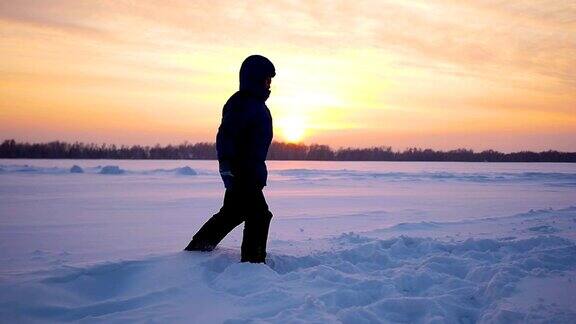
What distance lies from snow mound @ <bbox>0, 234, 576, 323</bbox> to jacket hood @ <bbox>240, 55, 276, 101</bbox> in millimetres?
1394

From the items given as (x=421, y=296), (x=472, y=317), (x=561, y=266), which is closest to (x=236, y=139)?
(x=421, y=296)

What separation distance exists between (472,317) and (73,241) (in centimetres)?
410

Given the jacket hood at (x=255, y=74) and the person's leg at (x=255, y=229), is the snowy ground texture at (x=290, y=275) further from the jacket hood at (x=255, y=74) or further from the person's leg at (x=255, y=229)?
the jacket hood at (x=255, y=74)

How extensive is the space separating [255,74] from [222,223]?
129 centimetres

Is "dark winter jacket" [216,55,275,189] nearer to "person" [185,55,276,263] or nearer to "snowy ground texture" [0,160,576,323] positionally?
"person" [185,55,276,263]

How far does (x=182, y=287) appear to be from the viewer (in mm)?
3070

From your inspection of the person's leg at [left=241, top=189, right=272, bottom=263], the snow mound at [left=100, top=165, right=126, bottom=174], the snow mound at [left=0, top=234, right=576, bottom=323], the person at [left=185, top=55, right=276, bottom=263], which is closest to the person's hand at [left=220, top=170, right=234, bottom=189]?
the person at [left=185, top=55, right=276, bottom=263]

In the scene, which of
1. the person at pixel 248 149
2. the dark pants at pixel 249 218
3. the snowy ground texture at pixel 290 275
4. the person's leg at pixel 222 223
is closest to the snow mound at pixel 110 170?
the snowy ground texture at pixel 290 275

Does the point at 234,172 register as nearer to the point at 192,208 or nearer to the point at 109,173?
the point at 192,208

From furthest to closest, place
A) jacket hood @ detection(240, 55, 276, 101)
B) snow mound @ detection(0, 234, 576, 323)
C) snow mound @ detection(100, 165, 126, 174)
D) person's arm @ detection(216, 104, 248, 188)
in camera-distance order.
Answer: snow mound @ detection(100, 165, 126, 174) < jacket hood @ detection(240, 55, 276, 101) < person's arm @ detection(216, 104, 248, 188) < snow mound @ detection(0, 234, 576, 323)

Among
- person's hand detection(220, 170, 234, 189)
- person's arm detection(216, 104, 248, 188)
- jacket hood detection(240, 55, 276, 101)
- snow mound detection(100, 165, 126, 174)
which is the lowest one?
snow mound detection(100, 165, 126, 174)

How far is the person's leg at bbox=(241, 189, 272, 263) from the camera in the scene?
3.61m

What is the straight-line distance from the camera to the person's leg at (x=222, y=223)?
3695 millimetres

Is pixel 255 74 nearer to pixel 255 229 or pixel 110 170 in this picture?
pixel 255 229
